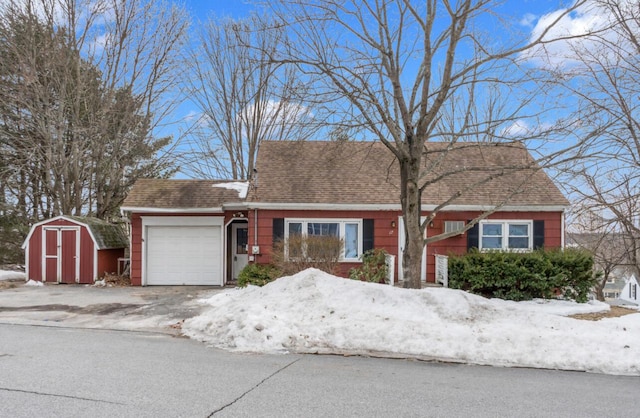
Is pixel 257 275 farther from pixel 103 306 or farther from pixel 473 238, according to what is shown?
pixel 473 238

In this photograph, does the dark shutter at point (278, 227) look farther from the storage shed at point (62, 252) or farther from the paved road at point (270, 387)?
the paved road at point (270, 387)

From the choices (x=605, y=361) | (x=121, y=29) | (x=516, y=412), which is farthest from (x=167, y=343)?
(x=121, y=29)

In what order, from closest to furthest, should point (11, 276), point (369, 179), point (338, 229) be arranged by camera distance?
point (338, 229)
point (369, 179)
point (11, 276)

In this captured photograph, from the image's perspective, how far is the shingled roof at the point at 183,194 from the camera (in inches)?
593

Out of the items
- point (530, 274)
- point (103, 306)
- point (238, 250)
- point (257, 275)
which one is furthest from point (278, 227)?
point (530, 274)

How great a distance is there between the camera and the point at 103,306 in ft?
36.0

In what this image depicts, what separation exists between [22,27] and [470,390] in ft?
75.7

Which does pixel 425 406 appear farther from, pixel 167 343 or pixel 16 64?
pixel 16 64

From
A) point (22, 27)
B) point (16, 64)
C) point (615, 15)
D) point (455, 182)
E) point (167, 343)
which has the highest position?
point (22, 27)

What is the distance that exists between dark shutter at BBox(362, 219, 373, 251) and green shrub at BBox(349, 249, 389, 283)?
1.13 feet

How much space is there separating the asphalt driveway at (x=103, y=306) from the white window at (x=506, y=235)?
343 inches

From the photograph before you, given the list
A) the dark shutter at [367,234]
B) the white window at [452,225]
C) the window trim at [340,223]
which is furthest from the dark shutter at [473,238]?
the window trim at [340,223]

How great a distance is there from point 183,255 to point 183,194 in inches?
85.1

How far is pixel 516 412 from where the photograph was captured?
14.3ft
